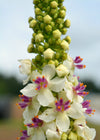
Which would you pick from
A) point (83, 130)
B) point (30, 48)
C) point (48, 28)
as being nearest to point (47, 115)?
point (83, 130)

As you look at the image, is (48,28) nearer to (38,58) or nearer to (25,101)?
(38,58)

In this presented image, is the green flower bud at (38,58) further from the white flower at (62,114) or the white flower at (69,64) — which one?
the white flower at (62,114)

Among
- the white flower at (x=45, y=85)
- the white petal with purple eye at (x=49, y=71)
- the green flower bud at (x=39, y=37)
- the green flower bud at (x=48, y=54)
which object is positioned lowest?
the white flower at (x=45, y=85)

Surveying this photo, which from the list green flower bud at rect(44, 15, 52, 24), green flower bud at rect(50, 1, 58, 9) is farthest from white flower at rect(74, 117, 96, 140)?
green flower bud at rect(50, 1, 58, 9)

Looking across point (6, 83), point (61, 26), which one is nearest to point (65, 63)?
point (61, 26)

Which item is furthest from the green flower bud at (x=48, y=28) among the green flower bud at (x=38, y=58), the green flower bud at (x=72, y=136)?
the green flower bud at (x=72, y=136)

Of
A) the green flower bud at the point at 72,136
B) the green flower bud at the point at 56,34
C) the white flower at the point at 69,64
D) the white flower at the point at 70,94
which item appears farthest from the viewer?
Result: the white flower at the point at 69,64

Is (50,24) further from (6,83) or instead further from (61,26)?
(6,83)
